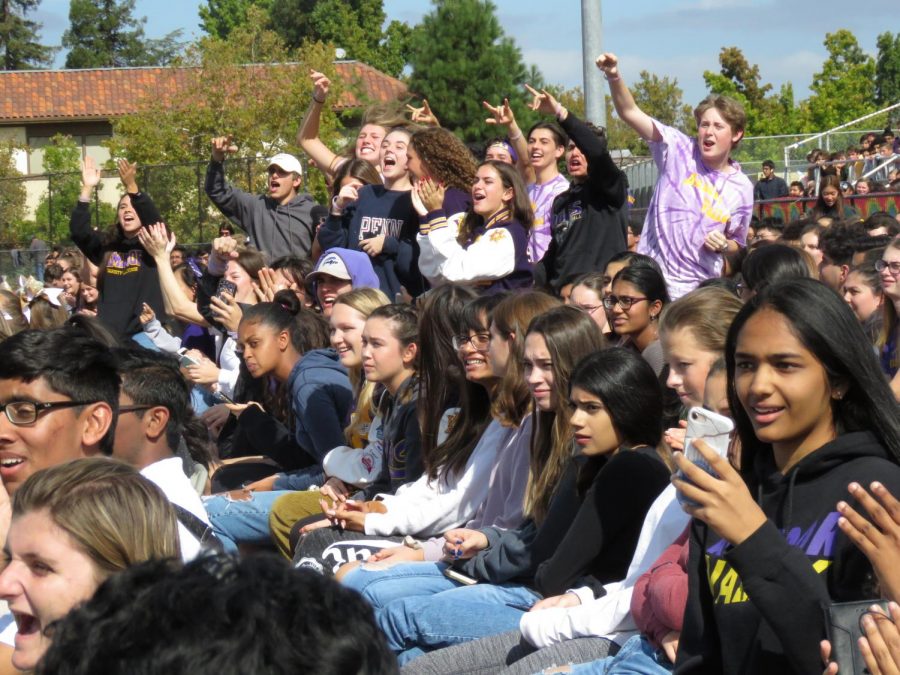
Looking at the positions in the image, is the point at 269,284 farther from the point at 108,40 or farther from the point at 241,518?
the point at 108,40

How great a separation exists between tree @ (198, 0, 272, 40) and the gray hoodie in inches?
2925

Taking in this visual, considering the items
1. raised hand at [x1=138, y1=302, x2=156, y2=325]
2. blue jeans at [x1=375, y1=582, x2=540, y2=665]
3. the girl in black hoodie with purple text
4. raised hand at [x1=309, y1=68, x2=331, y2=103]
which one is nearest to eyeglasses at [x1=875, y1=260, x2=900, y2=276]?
blue jeans at [x1=375, y1=582, x2=540, y2=665]

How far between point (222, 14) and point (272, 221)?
78.3 meters

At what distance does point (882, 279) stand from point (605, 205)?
7.00ft

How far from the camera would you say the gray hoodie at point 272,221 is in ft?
33.7

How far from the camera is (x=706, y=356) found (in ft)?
14.4

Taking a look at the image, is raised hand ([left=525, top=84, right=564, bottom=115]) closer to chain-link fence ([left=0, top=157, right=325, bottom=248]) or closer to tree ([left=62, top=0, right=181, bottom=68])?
chain-link fence ([left=0, top=157, right=325, bottom=248])

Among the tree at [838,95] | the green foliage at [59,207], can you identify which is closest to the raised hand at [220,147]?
the green foliage at [59,207]

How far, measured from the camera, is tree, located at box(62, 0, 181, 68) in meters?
83.8

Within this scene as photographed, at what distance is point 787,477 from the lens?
3018 mm

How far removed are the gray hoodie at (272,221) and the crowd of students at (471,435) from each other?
0.03 metres

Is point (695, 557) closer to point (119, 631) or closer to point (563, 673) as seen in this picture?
point (563, 673)

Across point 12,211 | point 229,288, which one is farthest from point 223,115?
point 229,288

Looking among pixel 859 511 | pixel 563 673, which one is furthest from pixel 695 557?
pixel 563 673
